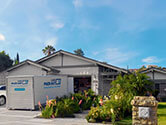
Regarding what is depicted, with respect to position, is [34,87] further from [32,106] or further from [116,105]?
[116,105]

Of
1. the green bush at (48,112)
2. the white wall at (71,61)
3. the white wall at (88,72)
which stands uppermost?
the white wall at (71,61)

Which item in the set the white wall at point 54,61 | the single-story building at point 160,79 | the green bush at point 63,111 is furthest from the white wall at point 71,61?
the green bush at point 63,111

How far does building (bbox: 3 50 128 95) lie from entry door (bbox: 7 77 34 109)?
4579mm

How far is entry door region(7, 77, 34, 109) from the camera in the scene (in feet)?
41.9

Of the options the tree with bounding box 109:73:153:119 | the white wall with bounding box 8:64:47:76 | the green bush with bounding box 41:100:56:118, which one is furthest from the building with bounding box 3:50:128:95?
the green bush with bounding box 41:100:56:118

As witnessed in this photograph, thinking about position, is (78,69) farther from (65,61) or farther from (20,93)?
(20,93)

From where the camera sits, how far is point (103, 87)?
18.8 m

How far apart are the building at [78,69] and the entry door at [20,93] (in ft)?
15.0

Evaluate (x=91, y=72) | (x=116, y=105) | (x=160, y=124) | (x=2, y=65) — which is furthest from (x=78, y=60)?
(x=2, y=65)

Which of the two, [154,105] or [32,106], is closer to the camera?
[154,105]

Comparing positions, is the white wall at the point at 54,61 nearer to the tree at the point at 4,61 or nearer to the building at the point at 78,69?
the building at the point at 78,69

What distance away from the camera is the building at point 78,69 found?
59.4ft

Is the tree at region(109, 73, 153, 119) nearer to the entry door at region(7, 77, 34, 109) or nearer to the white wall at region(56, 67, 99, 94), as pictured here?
the entry door at region(7, 77, 34, 109)

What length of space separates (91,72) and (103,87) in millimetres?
2109
